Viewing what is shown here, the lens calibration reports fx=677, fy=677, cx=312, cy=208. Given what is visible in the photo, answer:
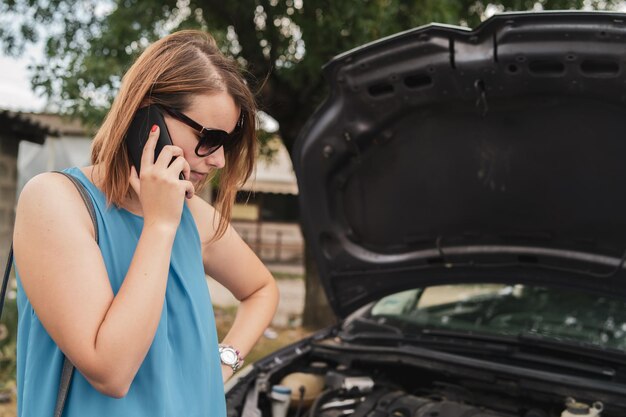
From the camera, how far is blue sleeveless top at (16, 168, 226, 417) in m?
1.31

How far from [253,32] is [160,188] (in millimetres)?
5621

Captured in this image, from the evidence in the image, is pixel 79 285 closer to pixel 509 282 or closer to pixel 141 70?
pixel 141 70

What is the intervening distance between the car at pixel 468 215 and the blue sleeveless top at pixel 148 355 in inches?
43.1

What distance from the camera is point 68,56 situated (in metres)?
6.21

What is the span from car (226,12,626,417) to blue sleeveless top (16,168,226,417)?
1.09m

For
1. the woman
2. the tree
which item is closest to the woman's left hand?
the woman

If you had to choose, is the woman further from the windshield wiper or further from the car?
the windshield wiper

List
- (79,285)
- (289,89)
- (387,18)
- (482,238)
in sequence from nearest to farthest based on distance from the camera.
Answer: (79,285)
(482,238)
(387,18)
(289,89)

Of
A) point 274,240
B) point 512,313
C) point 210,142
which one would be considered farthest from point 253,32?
point 274,240

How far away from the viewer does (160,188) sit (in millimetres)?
1325

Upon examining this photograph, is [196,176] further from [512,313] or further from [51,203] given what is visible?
[512,313]

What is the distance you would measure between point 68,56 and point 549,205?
4909 mm

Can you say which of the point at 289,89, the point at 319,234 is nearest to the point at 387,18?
the point at 289,89

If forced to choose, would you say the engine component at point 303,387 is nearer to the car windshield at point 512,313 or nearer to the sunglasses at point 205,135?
the car windshield at point 512,313
